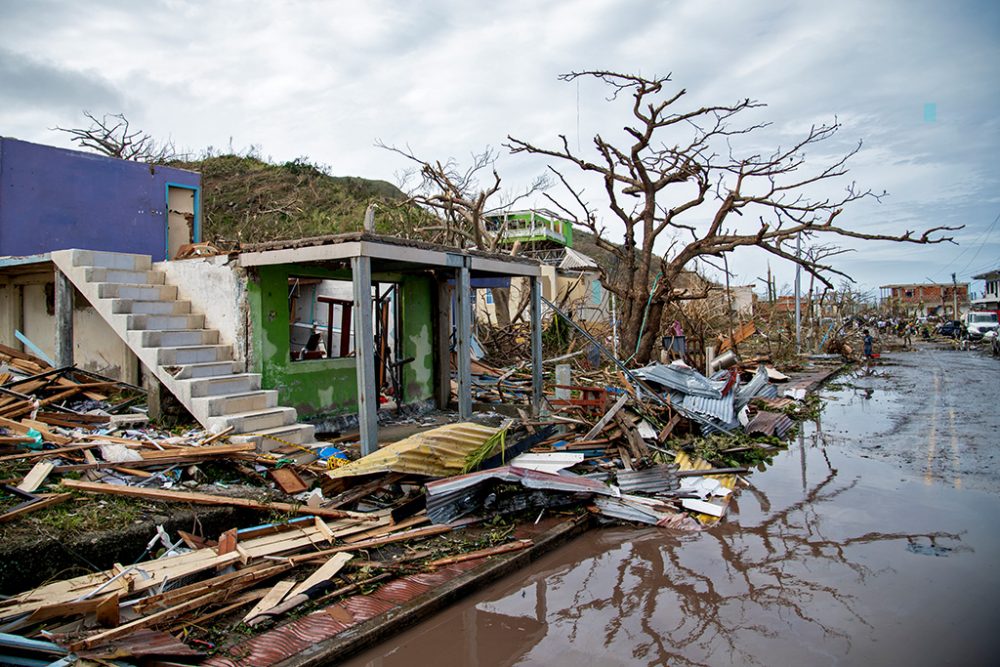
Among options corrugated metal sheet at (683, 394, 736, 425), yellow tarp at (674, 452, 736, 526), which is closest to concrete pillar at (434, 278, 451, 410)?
corrugated metal sheet at (683, 394, 736, 425)

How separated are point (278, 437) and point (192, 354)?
2.01 meters

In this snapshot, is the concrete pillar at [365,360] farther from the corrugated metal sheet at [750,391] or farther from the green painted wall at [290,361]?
the corrugated metal sheet at [750,391]

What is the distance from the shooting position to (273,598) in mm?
4797

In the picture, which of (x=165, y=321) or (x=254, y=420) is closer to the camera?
(x=254, y=420)

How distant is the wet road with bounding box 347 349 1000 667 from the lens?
4.45 meters

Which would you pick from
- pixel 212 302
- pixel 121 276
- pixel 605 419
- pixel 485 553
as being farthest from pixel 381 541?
pixel 121 276

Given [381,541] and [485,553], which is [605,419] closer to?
[485,553]

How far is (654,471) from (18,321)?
11.5 metres

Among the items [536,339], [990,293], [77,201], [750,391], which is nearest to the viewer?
[536,339]

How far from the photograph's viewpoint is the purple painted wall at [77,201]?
11.8m

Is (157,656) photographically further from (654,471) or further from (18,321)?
(18,321)

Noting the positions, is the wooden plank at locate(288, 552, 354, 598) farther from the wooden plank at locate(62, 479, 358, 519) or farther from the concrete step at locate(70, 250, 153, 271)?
the concrete step at locate(70, 250, 153, 271)

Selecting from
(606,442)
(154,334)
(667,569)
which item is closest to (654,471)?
(606,442)

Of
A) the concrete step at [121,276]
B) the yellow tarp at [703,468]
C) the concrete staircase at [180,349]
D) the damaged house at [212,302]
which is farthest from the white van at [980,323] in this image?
the concrete step at [121,276]
